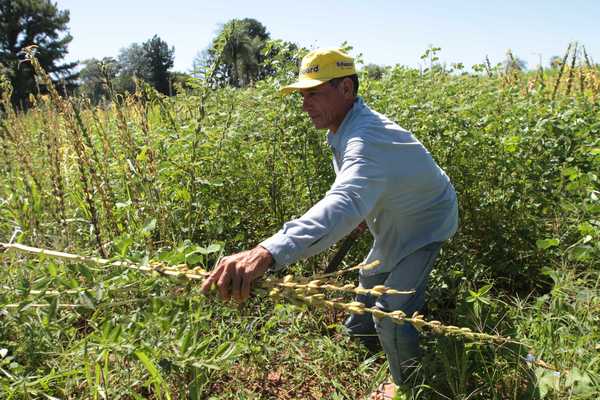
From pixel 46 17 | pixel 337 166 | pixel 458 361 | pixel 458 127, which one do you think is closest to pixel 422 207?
pixel 337 166

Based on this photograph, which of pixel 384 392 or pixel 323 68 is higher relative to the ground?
pixel 323 68

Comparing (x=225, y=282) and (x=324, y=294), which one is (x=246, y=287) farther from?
(x=324, y=294)

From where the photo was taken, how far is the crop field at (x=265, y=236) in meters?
1.90

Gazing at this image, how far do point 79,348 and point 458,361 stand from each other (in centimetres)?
165

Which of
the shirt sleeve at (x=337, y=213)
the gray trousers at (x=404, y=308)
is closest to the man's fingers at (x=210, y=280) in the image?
the shirt sleeve at (x=337, y=213)

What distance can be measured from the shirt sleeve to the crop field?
312mm

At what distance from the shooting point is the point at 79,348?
83.5 inches

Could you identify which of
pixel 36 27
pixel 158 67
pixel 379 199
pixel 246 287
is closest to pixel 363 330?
pixel 379 199

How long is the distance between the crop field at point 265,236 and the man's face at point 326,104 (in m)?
0.59

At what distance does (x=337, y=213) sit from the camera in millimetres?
1620

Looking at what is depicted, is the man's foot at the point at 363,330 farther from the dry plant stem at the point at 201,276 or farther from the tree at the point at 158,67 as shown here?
the tree at the point at 158,67

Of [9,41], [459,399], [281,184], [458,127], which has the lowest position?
[459,399]

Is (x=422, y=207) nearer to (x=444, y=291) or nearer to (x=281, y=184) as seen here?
(x=444, y=291)

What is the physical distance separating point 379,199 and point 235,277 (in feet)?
3.31
